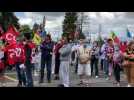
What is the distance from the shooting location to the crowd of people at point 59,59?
1440 cm

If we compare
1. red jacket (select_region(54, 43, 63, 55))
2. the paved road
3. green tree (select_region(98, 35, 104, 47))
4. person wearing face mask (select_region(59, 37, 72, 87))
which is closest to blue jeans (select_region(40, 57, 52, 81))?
the paved road

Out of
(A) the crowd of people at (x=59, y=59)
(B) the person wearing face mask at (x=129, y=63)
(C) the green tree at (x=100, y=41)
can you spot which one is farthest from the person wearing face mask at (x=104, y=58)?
(B) the person wearing face mask at (x=129, y=63)

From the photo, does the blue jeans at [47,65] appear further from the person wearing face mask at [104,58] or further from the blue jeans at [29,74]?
the person wearing face mask at [104,58]

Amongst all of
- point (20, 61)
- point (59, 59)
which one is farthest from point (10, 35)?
point (59, 59)

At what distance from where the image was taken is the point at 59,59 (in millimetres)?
15375

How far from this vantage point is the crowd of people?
1440 centimetres

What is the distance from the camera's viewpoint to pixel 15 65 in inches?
573

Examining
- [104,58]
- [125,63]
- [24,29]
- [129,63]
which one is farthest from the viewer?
[104,58]

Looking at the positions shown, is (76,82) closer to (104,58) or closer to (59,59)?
(59,59)

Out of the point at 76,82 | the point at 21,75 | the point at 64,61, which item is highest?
the point at 64,61
